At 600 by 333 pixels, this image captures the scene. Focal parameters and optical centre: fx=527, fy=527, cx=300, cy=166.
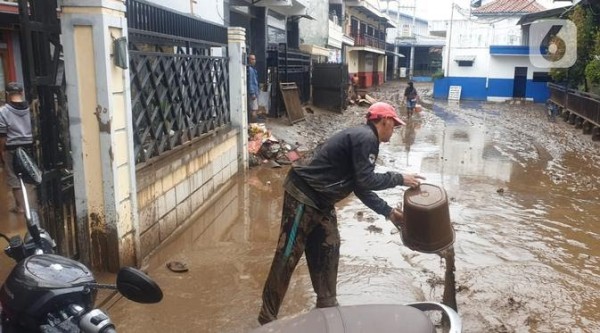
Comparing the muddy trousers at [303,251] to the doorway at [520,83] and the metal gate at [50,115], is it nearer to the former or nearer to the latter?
the metal gate at [50,115]

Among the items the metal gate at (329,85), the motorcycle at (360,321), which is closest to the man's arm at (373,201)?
the motorcycle at (360,321)

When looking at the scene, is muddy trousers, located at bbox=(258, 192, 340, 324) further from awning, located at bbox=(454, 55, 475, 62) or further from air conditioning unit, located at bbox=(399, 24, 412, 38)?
air conditioning unit, located at bbox=(399, 24, 412, 38)

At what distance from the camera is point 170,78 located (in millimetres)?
6340

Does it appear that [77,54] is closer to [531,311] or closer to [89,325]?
[89,325]

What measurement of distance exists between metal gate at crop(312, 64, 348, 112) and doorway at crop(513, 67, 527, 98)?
50.9 feet

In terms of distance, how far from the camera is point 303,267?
5.33 metres

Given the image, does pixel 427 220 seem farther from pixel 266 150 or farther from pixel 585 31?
pixel 585 31

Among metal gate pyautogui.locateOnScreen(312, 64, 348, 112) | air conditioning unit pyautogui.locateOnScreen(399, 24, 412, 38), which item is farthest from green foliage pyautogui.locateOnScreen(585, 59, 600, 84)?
air conditioning unit pyautogui.locateOnScreen(399, 24, 412, 38)

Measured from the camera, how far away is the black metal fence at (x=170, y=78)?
554cm

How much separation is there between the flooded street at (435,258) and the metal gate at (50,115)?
88 centimetres

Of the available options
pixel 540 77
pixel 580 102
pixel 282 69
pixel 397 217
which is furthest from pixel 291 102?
pixel 540 77

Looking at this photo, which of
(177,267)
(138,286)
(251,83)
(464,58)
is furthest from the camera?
(464,58)

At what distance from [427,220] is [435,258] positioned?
7.22 ft

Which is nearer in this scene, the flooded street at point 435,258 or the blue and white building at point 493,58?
the flooded street at point 435,258
